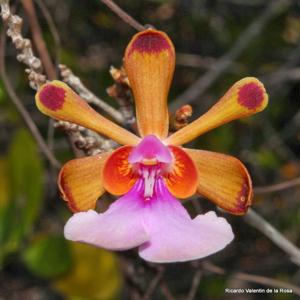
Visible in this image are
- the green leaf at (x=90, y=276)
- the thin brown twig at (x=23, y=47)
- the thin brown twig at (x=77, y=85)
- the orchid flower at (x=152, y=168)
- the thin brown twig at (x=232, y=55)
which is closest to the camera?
the orchid flower at (x=152, y=168)

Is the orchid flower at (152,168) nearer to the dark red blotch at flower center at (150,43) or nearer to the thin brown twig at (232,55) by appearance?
the dark red blotch at flower center at (150,43)

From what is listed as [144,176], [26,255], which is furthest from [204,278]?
[144,176]

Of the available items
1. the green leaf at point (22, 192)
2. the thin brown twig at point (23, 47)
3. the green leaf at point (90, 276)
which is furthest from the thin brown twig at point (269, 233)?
the green leaf at point (90, 276)

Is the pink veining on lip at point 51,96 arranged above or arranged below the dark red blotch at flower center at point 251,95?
above

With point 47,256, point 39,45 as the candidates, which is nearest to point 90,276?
point 47,256

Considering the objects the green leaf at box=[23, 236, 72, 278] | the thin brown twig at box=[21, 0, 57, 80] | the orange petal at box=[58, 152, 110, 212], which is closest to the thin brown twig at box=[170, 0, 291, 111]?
the green leaf at box=[23, 236, 72, 278]

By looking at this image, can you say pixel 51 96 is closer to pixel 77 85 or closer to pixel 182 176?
pixel 77 85

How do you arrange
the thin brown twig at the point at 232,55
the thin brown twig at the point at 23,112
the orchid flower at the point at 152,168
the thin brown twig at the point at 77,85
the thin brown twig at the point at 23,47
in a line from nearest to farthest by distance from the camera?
the orchid flower at the point at 152,168
the thin brown twig at the point at 23,47
the thin brown twig at the point at 77,85
the thin brown twig at the point at 23,112
the thin brown twig at the point at 232,55

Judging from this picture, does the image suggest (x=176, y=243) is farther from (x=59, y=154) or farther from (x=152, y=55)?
(x=59, y=154)
